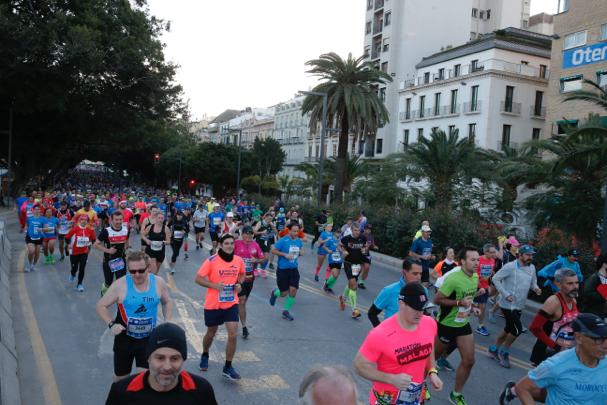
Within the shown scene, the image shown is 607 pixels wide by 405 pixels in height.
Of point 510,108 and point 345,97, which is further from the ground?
point 510,108

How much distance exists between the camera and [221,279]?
6.68 metres

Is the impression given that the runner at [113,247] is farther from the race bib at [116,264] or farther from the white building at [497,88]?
the white building at [497,88]

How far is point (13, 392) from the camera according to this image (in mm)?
5465

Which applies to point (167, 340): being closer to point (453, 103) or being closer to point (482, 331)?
point (482, 331)

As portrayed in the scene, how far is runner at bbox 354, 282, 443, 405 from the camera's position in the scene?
396 cm

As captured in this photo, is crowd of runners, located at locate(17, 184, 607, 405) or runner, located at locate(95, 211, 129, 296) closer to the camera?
crowd of runners, located at locate(17, 184, 607, 405)

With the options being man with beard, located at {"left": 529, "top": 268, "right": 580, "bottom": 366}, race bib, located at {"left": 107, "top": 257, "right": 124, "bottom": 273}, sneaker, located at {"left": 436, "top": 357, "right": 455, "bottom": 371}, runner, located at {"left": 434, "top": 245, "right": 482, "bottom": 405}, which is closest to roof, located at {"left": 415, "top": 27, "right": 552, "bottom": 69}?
race bib, located at {"left": 107, "top": 257, "right": 124, "bottom": 273}

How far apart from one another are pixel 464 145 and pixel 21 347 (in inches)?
744

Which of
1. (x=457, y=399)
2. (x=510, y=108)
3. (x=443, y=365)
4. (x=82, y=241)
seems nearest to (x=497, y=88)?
(x=510, y=108)

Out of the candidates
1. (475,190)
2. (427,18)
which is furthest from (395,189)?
(427,18)

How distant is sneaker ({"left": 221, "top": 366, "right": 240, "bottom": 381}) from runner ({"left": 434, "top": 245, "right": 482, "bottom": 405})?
8.12ft

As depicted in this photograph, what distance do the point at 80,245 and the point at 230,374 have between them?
20.8 feet

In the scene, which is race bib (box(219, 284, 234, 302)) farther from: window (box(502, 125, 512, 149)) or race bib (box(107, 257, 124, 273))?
window (box(502, 125, 512, 149))

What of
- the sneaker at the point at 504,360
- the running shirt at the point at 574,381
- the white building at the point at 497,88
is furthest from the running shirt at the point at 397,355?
the white building at the point at 497,88
